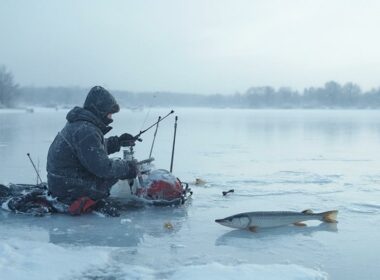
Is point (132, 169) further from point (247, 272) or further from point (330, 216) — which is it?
point (247, 272)

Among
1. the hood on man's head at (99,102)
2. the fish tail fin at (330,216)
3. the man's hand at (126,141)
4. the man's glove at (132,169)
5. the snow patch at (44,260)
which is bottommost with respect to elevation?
the snow patch at (44,260)

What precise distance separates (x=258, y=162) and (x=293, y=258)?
7.72 metres

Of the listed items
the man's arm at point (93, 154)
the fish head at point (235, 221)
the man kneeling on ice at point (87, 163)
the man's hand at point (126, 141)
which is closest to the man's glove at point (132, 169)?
the man kneeling on ice at point (87, 163)

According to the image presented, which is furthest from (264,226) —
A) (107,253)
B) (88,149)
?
(88,149)

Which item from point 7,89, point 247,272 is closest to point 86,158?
point 247,272

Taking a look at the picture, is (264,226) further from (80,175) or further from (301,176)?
(301,176)

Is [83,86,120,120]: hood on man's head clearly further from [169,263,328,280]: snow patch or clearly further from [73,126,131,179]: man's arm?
[169,263,328,280]: snow patch

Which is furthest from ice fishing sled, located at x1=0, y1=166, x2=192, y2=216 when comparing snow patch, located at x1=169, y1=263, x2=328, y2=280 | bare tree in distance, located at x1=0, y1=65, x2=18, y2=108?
bare tree in distance, located at x1=0, y1=65, x2=18, y2=108

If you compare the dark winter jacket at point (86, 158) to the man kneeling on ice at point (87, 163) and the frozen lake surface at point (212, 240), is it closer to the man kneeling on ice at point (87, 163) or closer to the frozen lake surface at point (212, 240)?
the man kneeling on ice at point (87, 163)

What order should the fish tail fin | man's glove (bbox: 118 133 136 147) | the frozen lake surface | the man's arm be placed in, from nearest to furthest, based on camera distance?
the frozen lake surface, the fish tail fin, the man's arm, man's glove (bbox: 118 133 136 147)

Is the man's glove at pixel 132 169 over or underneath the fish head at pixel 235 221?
over

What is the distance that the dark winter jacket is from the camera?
599cm

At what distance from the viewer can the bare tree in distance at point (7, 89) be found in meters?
83.1

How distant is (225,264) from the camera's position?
4387 millimetres
